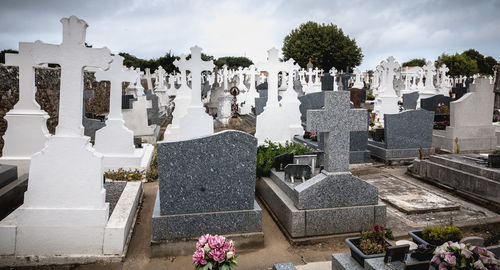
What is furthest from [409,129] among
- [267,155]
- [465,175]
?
[267,155]

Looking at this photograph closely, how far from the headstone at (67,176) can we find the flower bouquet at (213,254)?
1954 millimetres

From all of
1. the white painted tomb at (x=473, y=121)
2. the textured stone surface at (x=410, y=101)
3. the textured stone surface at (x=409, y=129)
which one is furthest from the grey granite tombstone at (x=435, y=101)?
the textured stone surface at (x=409, y=129)

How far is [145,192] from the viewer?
7.03m

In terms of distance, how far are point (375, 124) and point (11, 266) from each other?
11498 mm

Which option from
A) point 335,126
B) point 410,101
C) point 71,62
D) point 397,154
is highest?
point 410,101

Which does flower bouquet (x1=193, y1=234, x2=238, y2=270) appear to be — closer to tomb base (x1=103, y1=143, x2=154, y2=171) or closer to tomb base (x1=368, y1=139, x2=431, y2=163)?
tomb base (x1=103, y1=143, x2=154, y2=171)

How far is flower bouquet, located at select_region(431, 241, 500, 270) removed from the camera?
8.02ft

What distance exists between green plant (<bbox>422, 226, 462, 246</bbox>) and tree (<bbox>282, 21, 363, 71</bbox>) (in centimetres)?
4449

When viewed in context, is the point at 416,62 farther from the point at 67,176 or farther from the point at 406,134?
the point at 67,176

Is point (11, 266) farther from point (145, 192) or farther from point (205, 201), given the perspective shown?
point (145, 192)

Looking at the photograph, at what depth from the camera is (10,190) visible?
5.24 m

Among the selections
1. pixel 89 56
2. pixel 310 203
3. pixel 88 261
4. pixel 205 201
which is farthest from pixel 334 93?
pixel 88 261

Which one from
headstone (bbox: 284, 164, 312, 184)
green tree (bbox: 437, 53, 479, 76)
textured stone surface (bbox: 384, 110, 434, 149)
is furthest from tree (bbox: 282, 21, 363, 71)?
headstone (bbox: 284, 164, 312, 184)

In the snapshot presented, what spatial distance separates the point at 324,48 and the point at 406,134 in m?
39.8
